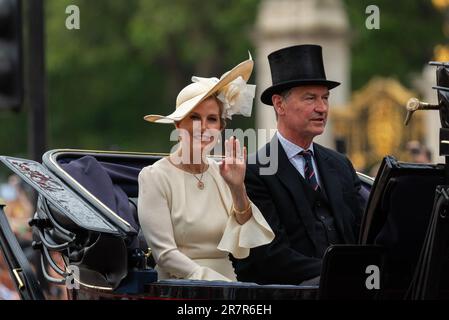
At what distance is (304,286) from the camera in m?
5.74

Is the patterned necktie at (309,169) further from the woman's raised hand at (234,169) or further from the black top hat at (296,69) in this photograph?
the woman's raised hand at (234,169)

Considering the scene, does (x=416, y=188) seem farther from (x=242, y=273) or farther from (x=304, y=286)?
(x=242, y=273)

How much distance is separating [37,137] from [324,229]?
11.1 ft

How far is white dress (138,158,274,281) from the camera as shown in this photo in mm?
6328

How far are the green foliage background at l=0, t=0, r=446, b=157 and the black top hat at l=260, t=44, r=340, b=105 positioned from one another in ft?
61.7

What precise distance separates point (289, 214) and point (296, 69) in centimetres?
66

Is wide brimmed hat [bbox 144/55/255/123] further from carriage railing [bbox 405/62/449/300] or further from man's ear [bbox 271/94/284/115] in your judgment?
carriage railing [bbox 405/62/449/300]

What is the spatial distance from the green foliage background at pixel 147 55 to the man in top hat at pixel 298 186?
61.8 feet

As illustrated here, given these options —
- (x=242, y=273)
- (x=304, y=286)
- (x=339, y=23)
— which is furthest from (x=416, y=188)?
(x=339, y=23)

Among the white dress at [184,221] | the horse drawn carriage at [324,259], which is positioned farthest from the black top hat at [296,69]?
the horse drawn carriage at [324,259]

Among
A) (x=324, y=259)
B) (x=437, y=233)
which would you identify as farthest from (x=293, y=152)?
(x=437, y=233)

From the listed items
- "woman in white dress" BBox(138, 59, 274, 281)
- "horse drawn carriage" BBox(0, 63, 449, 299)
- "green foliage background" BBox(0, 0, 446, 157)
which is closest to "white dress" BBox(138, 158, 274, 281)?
"woman in white dress" BBox(138, 59, 274, 281)

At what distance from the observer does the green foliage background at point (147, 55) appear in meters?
26.9

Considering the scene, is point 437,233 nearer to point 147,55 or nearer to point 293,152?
point 293,152
